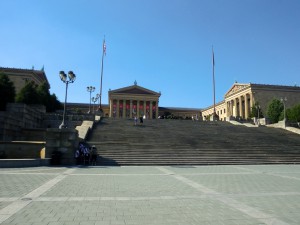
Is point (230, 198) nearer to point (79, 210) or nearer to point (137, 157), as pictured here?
point (79, 210)

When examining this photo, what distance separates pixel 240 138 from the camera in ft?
98.8

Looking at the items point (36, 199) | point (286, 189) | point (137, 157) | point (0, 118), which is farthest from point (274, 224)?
point (0, 118)

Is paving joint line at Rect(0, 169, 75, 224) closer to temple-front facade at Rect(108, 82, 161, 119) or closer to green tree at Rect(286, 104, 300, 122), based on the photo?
green tree at Rect(286, 104, 300, 122)

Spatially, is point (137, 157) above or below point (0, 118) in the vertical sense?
below

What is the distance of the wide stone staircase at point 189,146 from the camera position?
72.1 feet

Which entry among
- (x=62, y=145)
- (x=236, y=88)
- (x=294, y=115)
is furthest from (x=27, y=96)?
(x=236, y=88)

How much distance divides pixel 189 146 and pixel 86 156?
31.1 ft

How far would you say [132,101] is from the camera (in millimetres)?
109250

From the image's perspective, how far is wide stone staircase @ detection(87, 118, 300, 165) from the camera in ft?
72.1

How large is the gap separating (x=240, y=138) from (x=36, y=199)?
25.3 meters

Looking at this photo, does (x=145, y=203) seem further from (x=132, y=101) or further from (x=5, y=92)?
(x=132, y=101)

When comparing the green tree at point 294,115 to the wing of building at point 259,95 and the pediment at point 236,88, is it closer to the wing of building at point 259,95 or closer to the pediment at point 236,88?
the wing of building at point 259,95

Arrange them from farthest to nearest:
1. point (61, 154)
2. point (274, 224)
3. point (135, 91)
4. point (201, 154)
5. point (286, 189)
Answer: point (135, 91) < point (201, 154) < point (61, 154) < point (286, 189) < point (274, 224)

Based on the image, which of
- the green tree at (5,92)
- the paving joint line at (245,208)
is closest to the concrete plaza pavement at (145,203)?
the paving joint line at (245,208)
